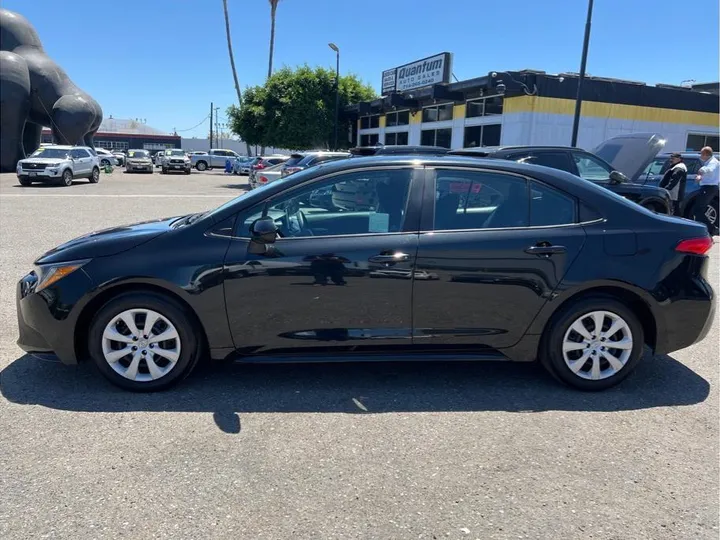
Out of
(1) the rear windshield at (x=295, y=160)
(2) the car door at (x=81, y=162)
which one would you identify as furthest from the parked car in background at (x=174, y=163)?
(1) the rear windshield at (x=295, y=160)

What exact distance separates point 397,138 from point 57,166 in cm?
1643

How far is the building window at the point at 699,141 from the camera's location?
986 inches

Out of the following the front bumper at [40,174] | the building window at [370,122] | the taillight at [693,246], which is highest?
the building window at [370,122]

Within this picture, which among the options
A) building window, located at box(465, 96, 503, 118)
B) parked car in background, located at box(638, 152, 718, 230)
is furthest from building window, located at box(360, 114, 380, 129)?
parked car in background, located at box(638, 152, 718, 230)

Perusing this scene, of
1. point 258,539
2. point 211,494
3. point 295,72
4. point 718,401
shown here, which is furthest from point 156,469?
point 295,72

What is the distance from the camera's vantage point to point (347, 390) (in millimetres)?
3867

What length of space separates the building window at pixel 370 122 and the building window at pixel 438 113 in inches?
210

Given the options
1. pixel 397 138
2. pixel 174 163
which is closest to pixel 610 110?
pixel 397 138

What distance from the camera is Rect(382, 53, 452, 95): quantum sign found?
25.9m

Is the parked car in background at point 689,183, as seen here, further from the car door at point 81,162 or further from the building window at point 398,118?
the car door at point 81,162

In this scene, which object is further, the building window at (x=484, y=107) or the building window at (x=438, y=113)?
the building window at (x=438, y=113)

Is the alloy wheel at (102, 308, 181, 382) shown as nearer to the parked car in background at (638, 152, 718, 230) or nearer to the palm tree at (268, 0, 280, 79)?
the parked car in background at (638, 152, 718, 230)

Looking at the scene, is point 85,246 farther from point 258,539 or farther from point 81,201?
point 81,201

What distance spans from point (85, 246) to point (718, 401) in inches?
174
